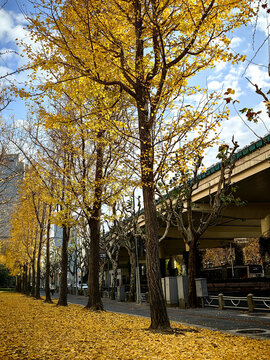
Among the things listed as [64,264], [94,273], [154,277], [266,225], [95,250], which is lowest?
[154,277]

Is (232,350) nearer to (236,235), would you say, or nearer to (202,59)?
(202,59)

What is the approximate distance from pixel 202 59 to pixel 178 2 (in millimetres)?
1655

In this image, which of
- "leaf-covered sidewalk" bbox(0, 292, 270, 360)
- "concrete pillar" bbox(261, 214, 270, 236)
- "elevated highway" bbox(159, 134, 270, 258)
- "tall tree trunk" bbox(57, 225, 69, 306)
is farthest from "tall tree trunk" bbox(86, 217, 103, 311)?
"concrete pillar" bbox(261, 214, 270, 236)

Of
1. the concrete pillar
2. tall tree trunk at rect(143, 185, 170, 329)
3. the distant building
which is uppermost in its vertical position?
the distant building

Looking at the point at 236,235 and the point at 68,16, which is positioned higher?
the point at 68,16

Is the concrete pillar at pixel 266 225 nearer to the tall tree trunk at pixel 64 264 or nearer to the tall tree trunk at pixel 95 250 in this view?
the tall tree trunk at pixel 64 264

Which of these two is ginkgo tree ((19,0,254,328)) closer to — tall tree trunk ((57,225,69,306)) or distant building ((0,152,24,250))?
distant building ((0,152,24,250))

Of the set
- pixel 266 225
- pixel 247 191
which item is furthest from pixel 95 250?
pixel 266 225

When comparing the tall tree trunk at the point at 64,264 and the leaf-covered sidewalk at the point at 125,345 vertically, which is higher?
the tall tree trunk at the point at 64,264

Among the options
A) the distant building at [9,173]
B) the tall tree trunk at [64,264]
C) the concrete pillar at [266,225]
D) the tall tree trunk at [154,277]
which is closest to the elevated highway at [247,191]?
the concrete pillar at [266,225]

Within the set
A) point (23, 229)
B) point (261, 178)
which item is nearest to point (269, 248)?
point (261, 178)

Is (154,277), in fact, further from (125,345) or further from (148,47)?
(148,47)

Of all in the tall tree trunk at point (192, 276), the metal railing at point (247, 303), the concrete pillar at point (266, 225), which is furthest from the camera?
the concrete pillar at point (266, 225)

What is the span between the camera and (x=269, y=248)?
31.5 metres
